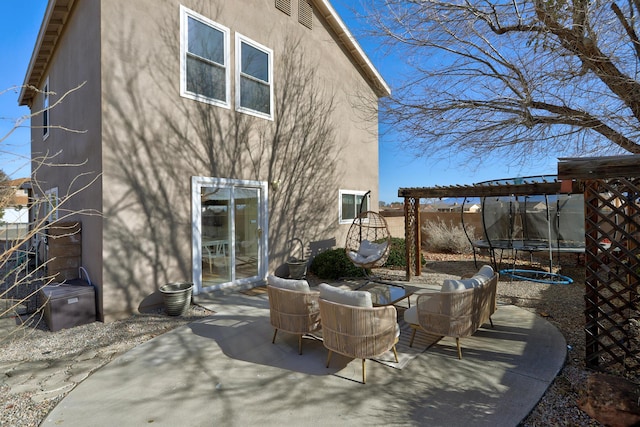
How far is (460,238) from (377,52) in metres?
8.60

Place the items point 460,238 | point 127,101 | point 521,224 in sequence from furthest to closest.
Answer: point 460,238 < point 521,224 < point 127,101

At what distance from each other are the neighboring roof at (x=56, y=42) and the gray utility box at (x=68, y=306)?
10.1ft

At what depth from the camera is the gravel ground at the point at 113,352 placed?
2.88 m

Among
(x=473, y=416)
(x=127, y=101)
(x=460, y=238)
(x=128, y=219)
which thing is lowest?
(x=473, y=416)

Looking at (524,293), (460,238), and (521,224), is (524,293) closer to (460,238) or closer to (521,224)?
(521,224)

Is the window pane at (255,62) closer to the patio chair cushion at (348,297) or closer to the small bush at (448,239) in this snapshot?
the patio chair cushion at (348,297)

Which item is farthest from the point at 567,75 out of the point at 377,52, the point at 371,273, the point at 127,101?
the point at 127,101

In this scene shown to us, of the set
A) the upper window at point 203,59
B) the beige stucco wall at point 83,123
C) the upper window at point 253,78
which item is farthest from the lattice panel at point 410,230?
the beige stucco wall at point 83,123

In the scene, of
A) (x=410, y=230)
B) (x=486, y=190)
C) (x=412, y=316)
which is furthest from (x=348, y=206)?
(x=412, y=316)

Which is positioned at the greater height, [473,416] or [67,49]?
[67,49]

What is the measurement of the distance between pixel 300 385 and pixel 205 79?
221 inches

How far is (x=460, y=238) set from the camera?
12680mm

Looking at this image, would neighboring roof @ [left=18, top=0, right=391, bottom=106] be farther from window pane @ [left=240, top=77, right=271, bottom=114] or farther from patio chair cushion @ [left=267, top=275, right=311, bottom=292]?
patio chair cushion @ [left=267, top=275, right=311, bottom=292]

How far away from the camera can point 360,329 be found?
3332 millimetres
